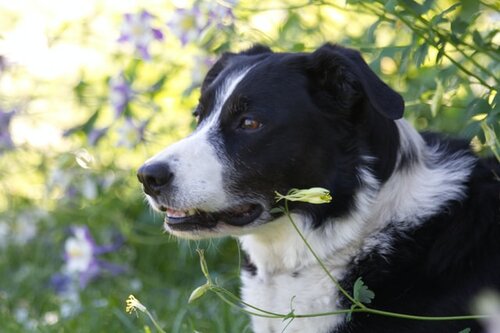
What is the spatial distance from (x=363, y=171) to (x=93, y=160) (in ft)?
6.97

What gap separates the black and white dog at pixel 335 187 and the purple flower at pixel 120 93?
1323 mm

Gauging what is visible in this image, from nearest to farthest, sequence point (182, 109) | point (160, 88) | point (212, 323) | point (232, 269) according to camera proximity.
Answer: point (212, 323), point (160, 88), point (232, 269), point (182, 109)

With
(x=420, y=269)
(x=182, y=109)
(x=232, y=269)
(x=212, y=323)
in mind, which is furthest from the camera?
(x=182, y=109)

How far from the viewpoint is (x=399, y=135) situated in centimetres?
309

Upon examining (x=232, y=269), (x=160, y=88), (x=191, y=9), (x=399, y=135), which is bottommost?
(x=232, y=269)

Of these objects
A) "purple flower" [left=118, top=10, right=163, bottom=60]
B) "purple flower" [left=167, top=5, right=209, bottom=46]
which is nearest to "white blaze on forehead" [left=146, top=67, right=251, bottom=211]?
"purple flower" [left=167, top=5, right=209, bottom=46]

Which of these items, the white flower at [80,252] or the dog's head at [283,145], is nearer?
the dog's head at [283,145]

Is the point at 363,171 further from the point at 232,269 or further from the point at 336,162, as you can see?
the point at 232,269

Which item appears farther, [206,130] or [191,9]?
[191,9]

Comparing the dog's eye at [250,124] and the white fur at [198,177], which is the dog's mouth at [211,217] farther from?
the dog's eye at [250,124]

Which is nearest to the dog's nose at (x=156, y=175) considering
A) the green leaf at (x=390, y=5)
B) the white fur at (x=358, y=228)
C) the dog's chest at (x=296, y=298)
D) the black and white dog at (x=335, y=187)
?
the black and white dog at (x=335, y=187)

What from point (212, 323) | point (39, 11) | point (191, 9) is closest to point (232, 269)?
point (212, 323)

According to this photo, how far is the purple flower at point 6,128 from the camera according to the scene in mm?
4992

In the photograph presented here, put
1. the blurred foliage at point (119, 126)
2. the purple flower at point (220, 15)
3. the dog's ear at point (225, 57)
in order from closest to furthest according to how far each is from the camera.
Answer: the dog's ear at point (225, 57) < the purple flower at point (220, 15) < the blurred foliage at point (119, 126)
